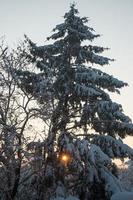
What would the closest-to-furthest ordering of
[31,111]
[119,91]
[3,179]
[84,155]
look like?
[84,155], [3,179], [31,111], [119,91]

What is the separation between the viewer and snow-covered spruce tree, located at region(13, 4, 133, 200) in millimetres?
16141

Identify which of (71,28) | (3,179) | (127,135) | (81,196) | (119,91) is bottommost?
(81,196)

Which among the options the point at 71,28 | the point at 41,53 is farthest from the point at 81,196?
the point at 71,28

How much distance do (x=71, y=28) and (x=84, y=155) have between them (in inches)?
338

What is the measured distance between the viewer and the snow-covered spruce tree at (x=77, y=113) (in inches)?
635

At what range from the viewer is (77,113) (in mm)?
19078

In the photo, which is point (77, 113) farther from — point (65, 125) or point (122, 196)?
point (122, 196)

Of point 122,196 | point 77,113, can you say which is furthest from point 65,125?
point 122,196

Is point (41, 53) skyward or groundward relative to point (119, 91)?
skyward

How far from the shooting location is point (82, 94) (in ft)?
58.5

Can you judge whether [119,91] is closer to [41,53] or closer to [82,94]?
[82,94]

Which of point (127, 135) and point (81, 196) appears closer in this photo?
point (81, 196)

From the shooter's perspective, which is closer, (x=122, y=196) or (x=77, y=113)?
(x=77, y=113)

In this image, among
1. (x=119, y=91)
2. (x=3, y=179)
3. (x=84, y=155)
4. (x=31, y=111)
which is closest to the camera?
(x=84, y=155)
